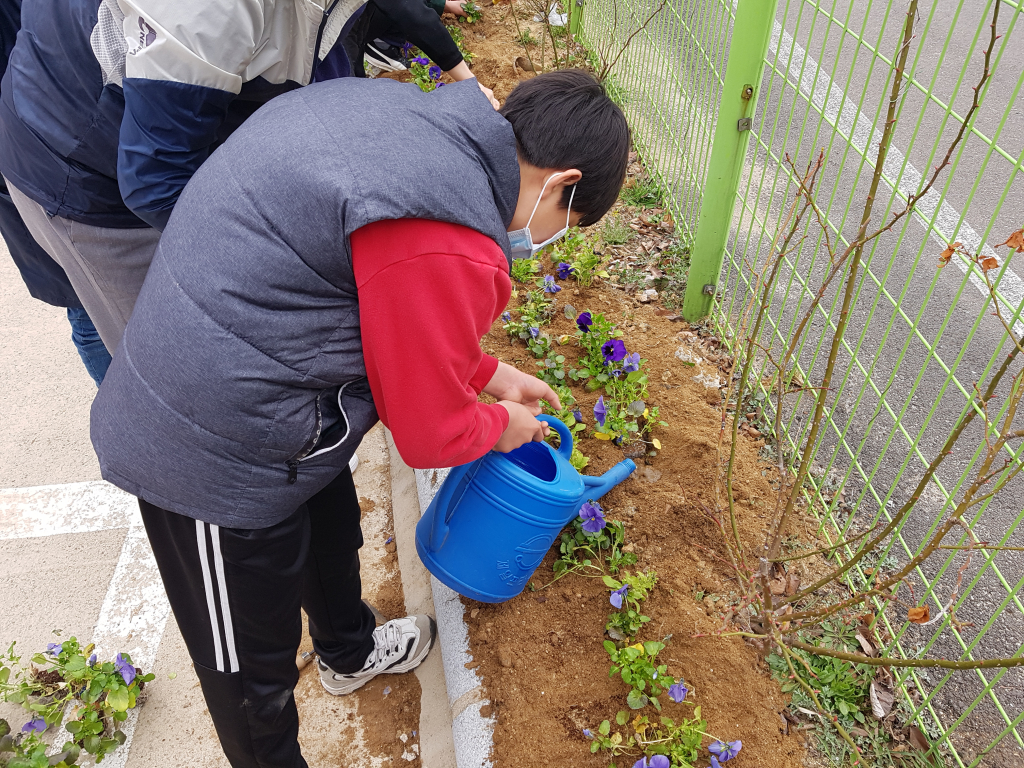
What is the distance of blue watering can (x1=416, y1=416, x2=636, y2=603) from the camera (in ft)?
5.78

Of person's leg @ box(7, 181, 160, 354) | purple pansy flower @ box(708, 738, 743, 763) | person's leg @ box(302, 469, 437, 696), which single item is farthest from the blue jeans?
purple pansy flower @ box(708, 738, 743, 763)

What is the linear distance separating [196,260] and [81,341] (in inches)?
61.9

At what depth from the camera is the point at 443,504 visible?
6.17ft

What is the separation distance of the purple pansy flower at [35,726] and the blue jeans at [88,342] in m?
1.04

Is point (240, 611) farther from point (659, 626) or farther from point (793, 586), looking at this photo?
point (793, 586)

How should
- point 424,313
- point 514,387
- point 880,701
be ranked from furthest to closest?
1. point 880,701
2. point 514,387
3. point 424,313

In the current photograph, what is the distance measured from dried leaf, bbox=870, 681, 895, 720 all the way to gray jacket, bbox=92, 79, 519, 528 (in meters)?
1.53

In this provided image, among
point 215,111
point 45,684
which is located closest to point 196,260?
point 215,111

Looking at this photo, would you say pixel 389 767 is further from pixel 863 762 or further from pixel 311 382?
pixel 311 382

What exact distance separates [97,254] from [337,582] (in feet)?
3.46

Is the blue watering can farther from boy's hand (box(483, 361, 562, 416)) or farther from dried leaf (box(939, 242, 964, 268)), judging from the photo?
dried leaf (box(939, 242, 964, 268))

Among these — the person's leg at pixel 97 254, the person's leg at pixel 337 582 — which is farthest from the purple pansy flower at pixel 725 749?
the person's leg at pixel 97 254

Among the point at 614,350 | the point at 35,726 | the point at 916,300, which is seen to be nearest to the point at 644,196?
the point at 916,300

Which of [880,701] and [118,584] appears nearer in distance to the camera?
[880,701]
